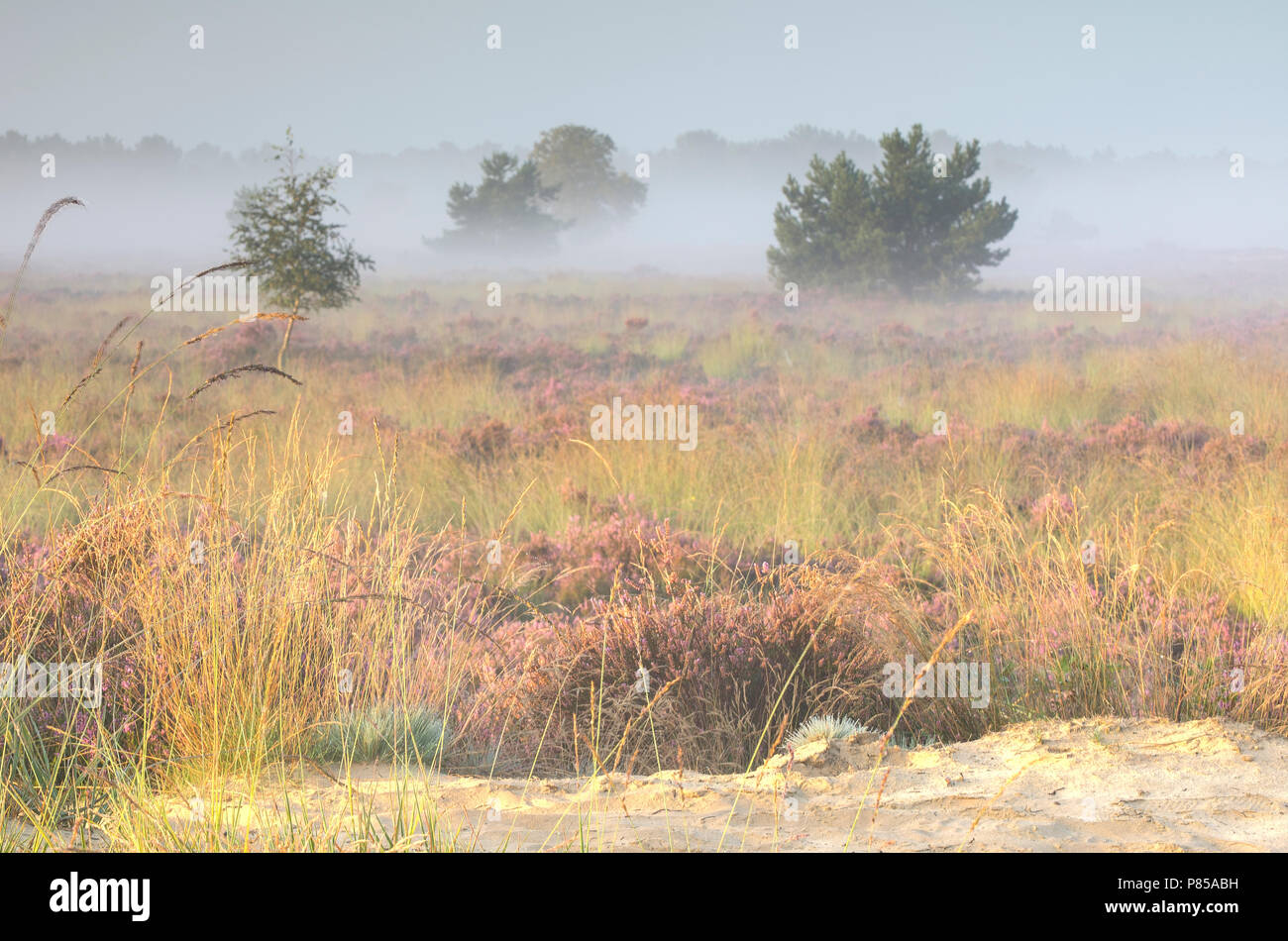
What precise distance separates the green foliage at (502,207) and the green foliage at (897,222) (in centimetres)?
2143

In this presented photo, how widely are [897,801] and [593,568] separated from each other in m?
3.45

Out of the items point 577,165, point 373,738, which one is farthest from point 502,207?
point 373,738

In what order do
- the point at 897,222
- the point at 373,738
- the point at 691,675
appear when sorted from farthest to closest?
the point at 897,222 → the point at 691,675 → the point at 373,738

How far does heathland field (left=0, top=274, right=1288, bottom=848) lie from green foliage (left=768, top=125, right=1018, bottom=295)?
13336 mm

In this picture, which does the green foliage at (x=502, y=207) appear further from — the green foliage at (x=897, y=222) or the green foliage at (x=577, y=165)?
the green foliage at (x=897, y=222)

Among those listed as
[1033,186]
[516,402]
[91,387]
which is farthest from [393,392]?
[1033,186]

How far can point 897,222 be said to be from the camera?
28469 millimetres

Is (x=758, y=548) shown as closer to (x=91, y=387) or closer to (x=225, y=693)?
(x=225, y=693)

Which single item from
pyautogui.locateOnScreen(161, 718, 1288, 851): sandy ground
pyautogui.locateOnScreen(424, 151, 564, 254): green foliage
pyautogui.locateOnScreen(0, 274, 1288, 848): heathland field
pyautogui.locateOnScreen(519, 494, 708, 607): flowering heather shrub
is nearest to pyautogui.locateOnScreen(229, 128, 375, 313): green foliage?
pyautogui.locateOnScreen(0, 274, 1288, 848): heathland field

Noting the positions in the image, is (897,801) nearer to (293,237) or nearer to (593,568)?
(593,568)

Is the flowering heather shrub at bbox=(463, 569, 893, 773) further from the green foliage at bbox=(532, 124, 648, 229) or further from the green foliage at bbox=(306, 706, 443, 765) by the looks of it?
the green foliage at bbox=(532, 124, 648, 229)

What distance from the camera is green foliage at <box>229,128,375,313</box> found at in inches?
730

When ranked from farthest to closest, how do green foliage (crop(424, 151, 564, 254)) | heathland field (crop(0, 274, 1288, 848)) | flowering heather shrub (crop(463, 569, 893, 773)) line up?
green foliage (crop(424, 151, 564, 254)) → flowering heather shrub (crop(463, 569, 893, 773)) → heathland field (crop(0, 274, 1288, 848))

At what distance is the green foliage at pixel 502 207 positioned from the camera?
4778 centimetres
